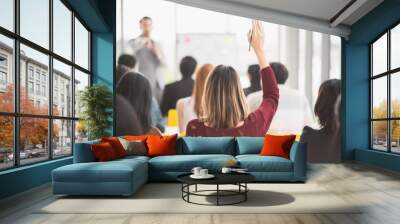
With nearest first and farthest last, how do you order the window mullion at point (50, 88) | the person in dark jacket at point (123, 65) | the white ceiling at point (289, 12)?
the window mullion at point (50, 88) < the white ceiling at point (289, 12) < the person in dark jacket at point (123, 65)

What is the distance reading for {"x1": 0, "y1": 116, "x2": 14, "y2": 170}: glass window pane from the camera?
4.89m

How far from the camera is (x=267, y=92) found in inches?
370

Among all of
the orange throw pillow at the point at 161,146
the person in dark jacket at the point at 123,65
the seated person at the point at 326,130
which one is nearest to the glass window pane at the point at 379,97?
the seated person at the point at 326,130

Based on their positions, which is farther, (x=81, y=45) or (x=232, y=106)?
(x=232, y=106)

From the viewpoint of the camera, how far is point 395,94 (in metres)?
8.17

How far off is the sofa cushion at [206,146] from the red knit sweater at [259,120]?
212cm

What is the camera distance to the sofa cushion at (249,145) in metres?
6.97

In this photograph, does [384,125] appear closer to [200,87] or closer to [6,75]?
[200,87]

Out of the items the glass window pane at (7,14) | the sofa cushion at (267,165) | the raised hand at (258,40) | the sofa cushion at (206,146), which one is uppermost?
the raised hand at (258,40)

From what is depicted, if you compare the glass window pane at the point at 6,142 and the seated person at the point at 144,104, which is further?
the seated person at the point at 144,104

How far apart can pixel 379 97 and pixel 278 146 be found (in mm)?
3871

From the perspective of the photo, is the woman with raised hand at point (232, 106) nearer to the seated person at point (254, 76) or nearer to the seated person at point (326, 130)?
the seated person at point (254, 76)

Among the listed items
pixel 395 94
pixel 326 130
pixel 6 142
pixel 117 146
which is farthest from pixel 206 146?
pixel 395 94

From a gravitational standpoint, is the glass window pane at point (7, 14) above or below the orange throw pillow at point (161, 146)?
above
